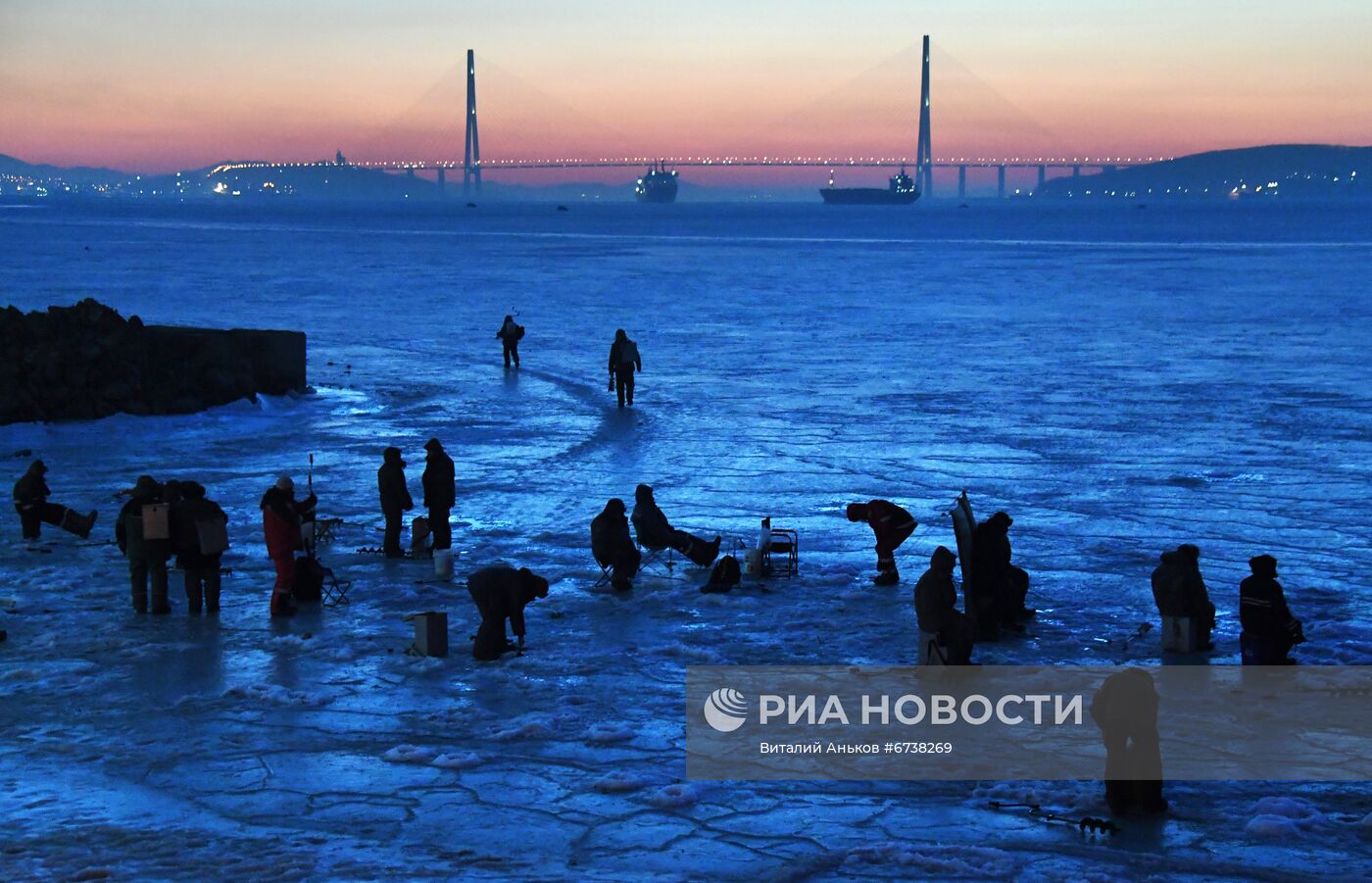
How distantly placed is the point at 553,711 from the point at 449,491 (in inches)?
175

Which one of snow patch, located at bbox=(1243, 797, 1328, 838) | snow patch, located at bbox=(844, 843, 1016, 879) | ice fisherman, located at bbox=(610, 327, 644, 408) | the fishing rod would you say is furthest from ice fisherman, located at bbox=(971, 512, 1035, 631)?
ice fisherman, located at bbox=(610, 327, 644, 408)

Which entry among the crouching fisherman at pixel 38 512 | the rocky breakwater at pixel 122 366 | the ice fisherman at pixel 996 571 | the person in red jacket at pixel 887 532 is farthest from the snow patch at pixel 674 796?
the rocky breakwater at pixel 122 366

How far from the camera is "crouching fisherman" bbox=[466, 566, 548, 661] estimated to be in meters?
10.9

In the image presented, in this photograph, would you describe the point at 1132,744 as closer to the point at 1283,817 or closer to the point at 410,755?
the point at 1283,817

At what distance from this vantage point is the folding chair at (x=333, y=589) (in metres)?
12.6

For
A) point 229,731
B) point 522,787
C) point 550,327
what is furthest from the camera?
point 550,327

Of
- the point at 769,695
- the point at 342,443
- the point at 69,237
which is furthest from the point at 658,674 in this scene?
the point at 69,237

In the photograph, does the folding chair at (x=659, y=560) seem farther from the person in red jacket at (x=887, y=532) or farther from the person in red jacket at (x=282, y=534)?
the person in red jacket at (x=282, y=534)

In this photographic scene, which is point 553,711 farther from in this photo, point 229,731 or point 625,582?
point 625,582

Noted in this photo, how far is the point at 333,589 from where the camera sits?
Result: 514 inches

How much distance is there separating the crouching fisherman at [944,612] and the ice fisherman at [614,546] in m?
3.22

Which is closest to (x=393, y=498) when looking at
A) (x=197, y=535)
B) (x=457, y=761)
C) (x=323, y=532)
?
(x=323, y=532)

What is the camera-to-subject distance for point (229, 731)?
9.48 meters

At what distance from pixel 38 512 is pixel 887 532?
7.69 m
